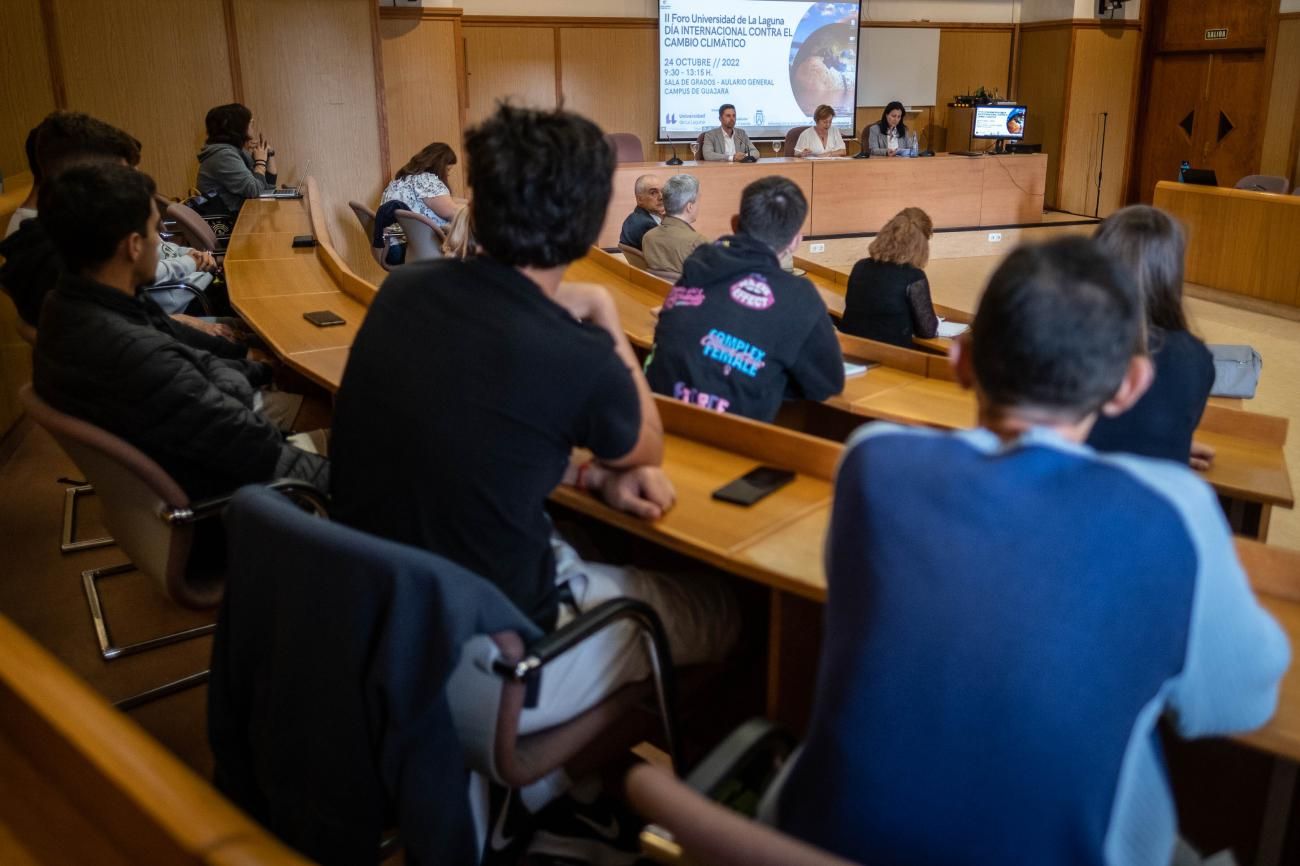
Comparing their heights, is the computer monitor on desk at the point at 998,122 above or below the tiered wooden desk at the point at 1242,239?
above

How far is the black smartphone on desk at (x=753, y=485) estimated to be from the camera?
5.69 ft

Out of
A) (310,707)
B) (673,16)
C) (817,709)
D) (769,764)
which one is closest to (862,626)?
(817,709)

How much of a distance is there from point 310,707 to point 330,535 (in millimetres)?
258

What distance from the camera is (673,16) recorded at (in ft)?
31.8

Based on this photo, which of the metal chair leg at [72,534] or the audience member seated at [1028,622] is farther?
the metal chair leg at [72,534]

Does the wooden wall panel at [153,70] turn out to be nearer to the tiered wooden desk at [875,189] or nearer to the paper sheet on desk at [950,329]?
the tiered wooden desk at [875,189]

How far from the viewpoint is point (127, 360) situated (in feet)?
6.71

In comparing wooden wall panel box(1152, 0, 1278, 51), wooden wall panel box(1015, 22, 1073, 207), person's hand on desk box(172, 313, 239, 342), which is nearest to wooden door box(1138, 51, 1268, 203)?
wooden wall panel box(1152, 0, 1278, 51)

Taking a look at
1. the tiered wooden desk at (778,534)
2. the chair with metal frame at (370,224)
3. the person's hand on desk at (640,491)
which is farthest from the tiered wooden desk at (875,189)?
the person's hand on desk at (640,491)

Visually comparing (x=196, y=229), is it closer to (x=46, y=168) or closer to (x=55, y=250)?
(x=46, y=168)

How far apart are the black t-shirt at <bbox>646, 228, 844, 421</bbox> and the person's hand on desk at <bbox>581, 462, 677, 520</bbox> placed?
2.72 ft

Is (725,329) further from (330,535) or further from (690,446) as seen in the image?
(330,535)

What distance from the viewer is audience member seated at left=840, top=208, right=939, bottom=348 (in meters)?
3.80

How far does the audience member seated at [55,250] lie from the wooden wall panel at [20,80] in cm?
333
